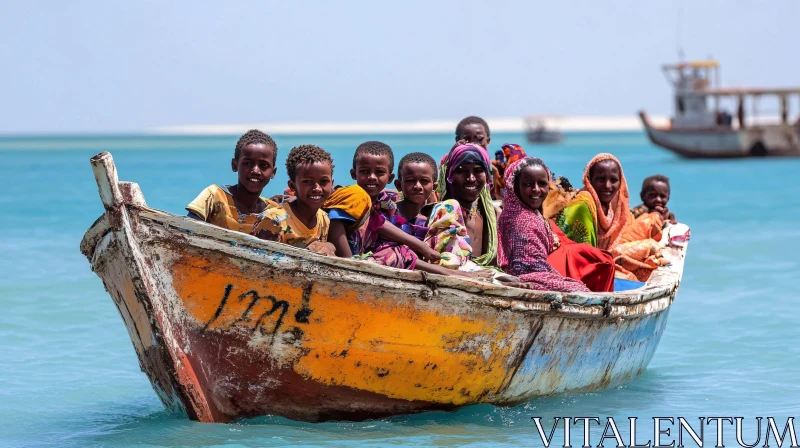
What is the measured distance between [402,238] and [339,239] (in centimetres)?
38

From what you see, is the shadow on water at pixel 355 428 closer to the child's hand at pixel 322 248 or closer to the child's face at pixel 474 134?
the child's hand at pixel 322 248

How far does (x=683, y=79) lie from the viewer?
147 ft

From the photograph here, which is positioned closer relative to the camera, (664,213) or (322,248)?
(322,248)

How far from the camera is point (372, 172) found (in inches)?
229

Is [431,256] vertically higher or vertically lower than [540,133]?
lower

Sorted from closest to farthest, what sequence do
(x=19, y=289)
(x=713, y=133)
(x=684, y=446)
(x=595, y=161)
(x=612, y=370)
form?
(x=684, y=446) < (x=612, y=370) < (x=595, y=161) < (x=19, y=289) < (x=713, y=133)

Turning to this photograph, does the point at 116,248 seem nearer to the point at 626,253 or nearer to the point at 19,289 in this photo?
the point at 626,253

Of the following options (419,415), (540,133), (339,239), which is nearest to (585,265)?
(419,415)

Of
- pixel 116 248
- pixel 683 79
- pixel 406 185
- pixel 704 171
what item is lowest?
pixel 116 248

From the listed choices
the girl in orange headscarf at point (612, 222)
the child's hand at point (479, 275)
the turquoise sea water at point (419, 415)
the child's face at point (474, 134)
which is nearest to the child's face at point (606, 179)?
the girl in orange headscarf at point (612, 222)

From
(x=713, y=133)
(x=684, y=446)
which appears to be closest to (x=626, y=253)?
(x=684, y=446)

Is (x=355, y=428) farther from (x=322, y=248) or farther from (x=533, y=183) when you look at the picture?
(x=533, y=183)

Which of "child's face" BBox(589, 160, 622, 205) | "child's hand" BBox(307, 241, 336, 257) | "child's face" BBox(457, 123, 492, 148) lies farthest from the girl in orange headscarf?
"child's hand" BBox(307, 241, 336, 257)

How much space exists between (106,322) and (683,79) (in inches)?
1477
